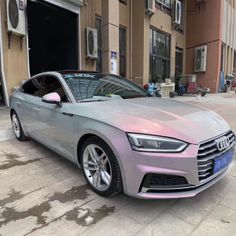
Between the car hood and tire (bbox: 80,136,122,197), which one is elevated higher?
the car hood

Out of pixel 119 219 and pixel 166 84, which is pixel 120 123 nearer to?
pixel 119 219

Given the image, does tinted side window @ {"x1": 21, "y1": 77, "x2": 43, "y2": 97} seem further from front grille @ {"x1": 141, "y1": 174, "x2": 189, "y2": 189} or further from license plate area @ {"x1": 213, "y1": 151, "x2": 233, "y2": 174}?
license plate area @ {"x1": 213, "y1": 151, "x2": 233, "y2": 174}

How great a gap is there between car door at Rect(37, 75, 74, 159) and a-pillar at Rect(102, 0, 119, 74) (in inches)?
263

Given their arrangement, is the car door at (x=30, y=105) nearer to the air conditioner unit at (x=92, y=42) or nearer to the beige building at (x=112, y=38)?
the beige building at (x=112, y=38)

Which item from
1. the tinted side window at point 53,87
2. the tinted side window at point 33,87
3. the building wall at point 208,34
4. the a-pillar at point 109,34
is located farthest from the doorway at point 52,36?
the building wall at point 208,34

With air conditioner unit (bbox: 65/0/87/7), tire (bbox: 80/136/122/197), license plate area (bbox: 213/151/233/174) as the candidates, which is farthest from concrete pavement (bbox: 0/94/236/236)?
air conditioner unit (bbox: 65/0/87/7)

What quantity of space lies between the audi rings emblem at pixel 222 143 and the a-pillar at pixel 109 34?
815 centimetres

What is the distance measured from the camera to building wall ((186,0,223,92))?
17969 mm

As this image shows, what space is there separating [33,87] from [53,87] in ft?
2.96

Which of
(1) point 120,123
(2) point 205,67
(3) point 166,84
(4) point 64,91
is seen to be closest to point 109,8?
(3) point 166,84

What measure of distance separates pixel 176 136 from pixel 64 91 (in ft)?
5.41

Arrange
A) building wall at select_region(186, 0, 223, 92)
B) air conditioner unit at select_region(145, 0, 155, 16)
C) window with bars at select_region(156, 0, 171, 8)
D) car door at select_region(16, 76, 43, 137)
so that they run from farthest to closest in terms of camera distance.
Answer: building wall at select_region(186, 0, 223, 92) → window with bars at select_region(156, 0, 171, 8) → air conditioner unit at select_region(145, 0, 155, 16) → car door at select_region(16, 76, 43, 137)

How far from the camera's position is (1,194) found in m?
2.77

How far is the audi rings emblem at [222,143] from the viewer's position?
2.42 meters
